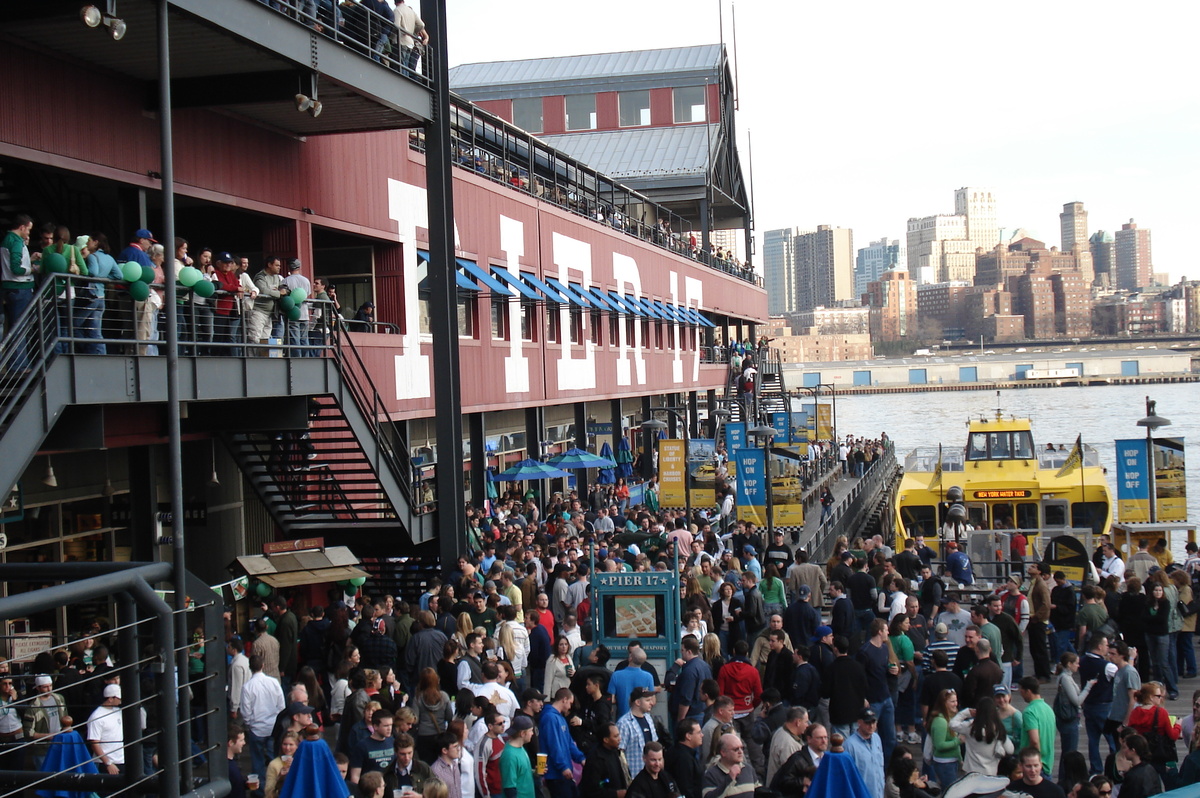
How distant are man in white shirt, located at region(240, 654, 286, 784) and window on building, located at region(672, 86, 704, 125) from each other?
149 ft

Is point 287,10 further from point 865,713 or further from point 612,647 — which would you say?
point 865,713

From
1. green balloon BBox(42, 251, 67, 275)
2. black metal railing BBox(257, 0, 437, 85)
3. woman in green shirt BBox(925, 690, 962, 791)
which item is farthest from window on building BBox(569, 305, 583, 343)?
woman in green shirt BBox(925, 690, 962, 791)

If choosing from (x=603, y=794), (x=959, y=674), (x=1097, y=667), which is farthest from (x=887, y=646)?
(x=603, y=794)

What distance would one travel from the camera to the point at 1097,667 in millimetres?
12391

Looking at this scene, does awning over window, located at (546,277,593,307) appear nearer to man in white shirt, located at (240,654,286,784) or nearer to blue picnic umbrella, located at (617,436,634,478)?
blue picnic umbrella, located at (617,436,634,478)

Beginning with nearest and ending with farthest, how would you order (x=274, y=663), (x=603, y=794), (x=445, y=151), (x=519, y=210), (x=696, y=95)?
(x=603, y=794), (x=274, y=663), (x=445, y=151), (x=519, y=210), (x=696, y=95)

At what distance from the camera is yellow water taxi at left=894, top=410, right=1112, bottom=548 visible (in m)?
26.5

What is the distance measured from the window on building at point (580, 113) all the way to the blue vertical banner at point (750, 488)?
31304 millimetres

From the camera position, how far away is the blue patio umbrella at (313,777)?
28.2 ft

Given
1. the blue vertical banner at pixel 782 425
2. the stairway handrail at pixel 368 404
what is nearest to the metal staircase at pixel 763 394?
the blue vertical banner at pixel 782 425

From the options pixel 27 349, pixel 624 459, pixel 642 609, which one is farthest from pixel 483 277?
pixel 624 459

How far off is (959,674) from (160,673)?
10.4 meters

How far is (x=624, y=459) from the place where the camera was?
40.0 m

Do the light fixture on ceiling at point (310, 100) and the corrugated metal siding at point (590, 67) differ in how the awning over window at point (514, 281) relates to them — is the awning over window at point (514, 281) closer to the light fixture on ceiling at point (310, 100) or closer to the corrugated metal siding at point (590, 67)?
the light fixture on ceiling at point (310, 100)
